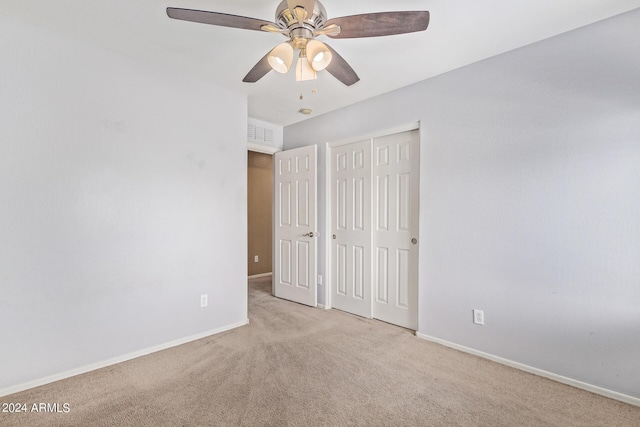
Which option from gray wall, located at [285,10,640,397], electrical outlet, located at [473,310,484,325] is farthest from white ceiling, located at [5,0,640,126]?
electrical outlet, located at [473,310,484,325]

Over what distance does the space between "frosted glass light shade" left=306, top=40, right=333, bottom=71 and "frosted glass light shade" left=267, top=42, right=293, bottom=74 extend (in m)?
0.11

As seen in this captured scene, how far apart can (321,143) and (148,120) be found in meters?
1.91

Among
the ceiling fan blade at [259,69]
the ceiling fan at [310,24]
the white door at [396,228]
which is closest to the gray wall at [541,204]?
the white door at [396,228]

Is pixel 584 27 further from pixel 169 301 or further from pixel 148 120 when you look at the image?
pixel 169 301

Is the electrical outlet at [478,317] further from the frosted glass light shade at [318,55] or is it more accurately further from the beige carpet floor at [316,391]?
the frosted glass light shade at [318,55]

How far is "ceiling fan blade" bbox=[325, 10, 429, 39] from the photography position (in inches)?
54.6

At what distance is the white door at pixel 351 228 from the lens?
334 cm

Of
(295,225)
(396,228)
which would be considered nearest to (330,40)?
(396,228)

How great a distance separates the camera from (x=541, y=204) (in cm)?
217

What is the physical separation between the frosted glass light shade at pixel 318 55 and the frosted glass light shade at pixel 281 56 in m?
0.11

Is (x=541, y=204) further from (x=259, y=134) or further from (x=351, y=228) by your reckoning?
(x=259, y=134)

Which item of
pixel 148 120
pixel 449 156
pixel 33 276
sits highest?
pixel 148 120

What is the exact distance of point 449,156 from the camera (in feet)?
8.68

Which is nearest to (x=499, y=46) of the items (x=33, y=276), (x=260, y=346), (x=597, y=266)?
(x=597, y=266)
